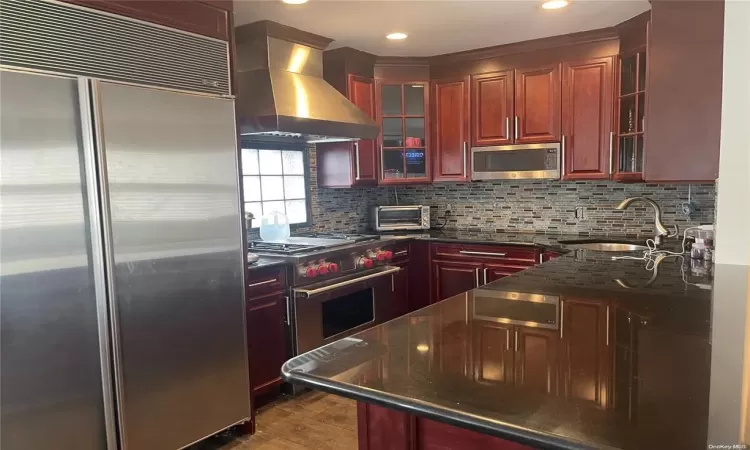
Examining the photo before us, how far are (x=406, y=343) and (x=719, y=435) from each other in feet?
2.27

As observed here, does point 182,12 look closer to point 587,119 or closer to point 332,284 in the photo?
point 332,284

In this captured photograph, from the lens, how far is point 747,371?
1.09 meters

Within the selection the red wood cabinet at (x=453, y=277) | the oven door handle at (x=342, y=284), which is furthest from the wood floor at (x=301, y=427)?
the red wood cabinet at (x=453, y=277)

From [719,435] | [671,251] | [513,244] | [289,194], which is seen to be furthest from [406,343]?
[289,194]

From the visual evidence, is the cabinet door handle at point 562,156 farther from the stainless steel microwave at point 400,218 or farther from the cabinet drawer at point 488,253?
the stainless steel microwave at point 400,218

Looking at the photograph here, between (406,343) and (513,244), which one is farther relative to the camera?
(513,244)

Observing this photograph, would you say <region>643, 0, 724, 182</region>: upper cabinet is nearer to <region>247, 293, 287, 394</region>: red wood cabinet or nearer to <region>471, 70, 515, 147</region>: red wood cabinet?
<region>471, 70, 515, 147</region>: red wood cabinet

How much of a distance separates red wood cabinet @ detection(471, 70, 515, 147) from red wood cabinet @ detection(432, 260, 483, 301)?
0.94 meters

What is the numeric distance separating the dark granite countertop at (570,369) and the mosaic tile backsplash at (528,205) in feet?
6.20

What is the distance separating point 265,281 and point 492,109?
2.17 meters

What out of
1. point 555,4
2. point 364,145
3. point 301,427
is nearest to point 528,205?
point 364,145

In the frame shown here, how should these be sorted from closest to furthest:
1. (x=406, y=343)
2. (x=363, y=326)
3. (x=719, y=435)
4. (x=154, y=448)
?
(x=719, y=435), (x=406, y=343), (x=154, y=448), (x=363, y=326)

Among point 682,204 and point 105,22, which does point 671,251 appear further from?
point 105,22

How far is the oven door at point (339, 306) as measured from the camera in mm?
3082
